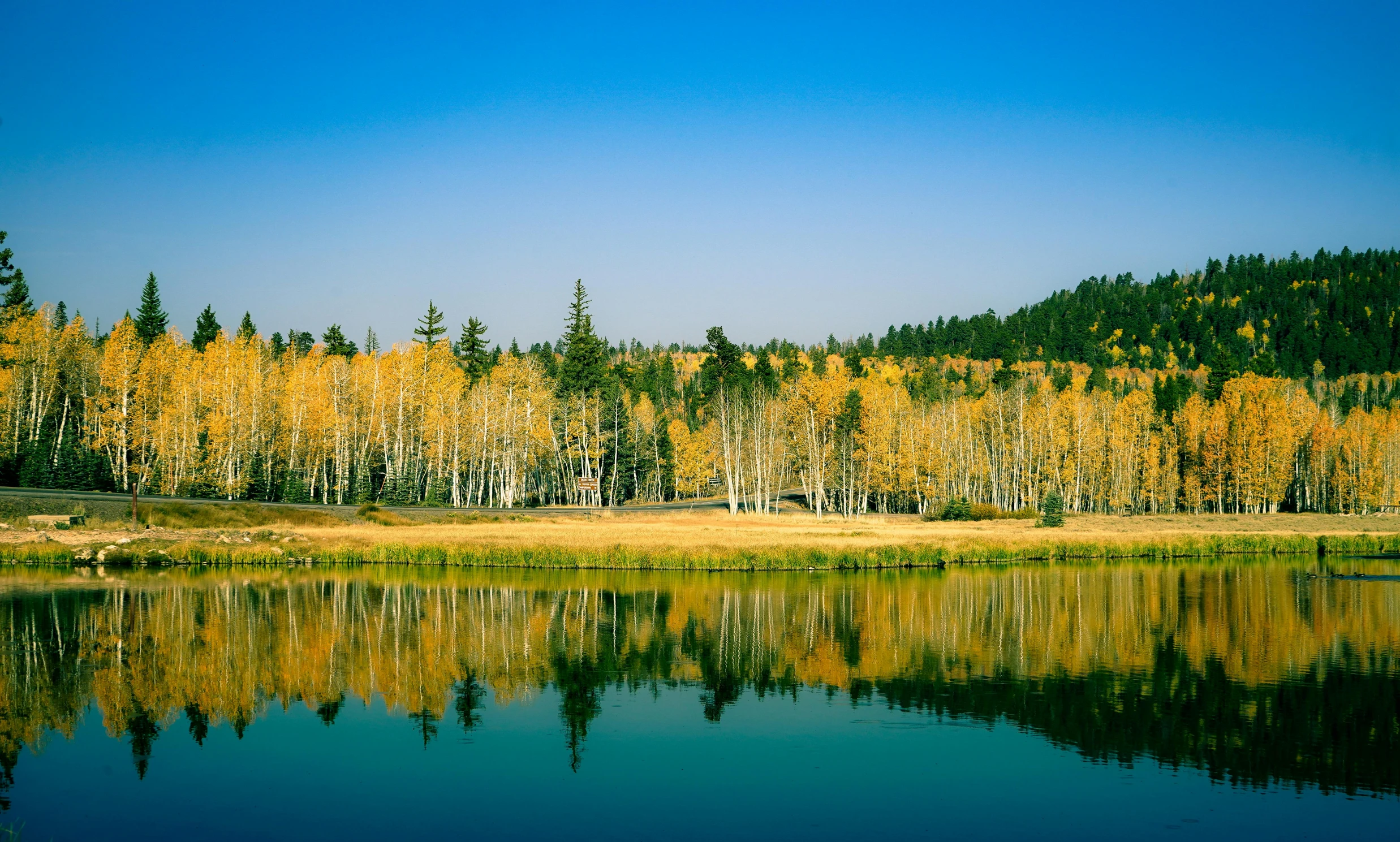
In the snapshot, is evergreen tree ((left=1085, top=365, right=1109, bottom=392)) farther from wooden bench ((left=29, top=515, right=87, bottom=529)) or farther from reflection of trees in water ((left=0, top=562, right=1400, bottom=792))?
wooden bench ((left=29, top=515, right=87, bottom=529))

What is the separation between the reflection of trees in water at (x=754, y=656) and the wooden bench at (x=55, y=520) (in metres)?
11.0

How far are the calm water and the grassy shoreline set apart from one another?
8.22 m

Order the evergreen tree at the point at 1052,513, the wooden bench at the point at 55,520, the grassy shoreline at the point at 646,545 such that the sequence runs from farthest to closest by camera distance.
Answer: the evergreen tree at the point at 1052,513 → the wooden bench at the point at 55,520 → the grassy shoreline at the point at 646,545

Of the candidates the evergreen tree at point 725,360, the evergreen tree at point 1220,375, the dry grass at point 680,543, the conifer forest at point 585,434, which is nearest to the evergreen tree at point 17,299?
the conifer forest at point 585,434

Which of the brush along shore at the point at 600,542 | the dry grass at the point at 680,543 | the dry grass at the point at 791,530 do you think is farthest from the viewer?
the dry grass at the point at 791,530

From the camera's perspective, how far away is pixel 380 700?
20328 millimetres

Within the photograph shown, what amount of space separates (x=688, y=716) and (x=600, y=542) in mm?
25474

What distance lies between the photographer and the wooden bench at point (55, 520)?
4331cm

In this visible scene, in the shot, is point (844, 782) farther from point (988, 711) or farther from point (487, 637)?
point (487, 637)

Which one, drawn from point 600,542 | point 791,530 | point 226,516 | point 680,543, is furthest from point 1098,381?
point 226,516

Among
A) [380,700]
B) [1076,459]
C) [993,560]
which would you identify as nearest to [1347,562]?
[993,560]

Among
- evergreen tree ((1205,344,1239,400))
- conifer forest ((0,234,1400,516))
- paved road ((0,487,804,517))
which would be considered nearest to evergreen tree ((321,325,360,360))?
conifer forest ((0,234,1400,516))

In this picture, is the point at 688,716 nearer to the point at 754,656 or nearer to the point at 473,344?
the point at 754,656

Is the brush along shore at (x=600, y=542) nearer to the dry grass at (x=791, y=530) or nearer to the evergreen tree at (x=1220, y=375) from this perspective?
the dry grass at (x=791, y=530)
